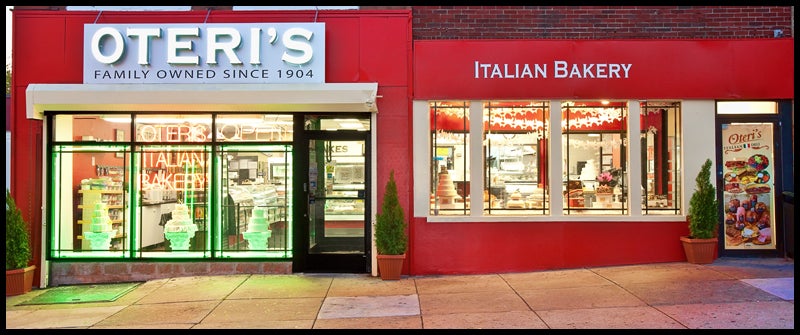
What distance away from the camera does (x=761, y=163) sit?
9.30 meters

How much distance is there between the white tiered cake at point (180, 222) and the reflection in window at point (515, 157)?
442 cm

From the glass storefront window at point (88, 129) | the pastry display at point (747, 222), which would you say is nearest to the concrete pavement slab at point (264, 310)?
the glass storefront window at point (88, 129)

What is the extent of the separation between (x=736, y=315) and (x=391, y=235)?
4.27m

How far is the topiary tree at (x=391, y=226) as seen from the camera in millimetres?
8648

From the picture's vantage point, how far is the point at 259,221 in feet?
30.7

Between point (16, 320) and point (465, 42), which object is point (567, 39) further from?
point (16, 320)

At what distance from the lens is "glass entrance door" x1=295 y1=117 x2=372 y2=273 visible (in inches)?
362

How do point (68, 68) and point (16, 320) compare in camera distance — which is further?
point (68, 68)

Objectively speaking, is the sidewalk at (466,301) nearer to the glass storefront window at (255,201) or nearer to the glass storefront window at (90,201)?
the glass storefront window at (255,201)

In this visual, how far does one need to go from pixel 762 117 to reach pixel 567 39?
10.3 ft

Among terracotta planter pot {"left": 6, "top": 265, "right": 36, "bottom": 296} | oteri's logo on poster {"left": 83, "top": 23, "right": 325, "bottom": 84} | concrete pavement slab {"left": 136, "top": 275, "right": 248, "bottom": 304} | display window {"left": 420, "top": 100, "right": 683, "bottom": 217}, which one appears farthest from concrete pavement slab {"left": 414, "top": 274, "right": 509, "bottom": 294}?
terracotta planter pot {"left": 6, "top": 265, "right": 36, "bottom": 296}

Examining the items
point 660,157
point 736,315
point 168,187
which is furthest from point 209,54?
point 736,315

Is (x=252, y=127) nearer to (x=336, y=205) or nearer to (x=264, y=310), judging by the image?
(x=336, y=205)

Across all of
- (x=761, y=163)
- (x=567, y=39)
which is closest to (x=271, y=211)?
(x=567, y=39)
